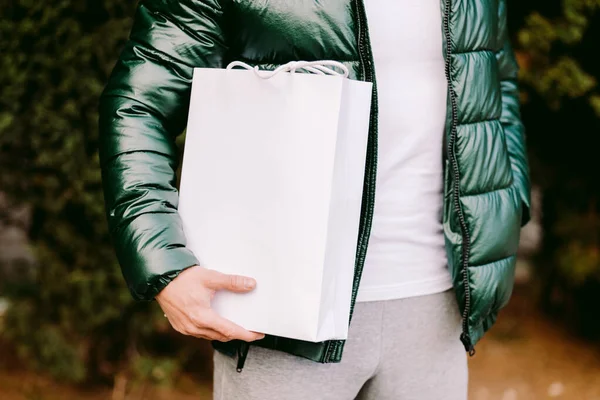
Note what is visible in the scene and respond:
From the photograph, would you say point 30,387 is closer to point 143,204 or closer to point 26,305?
point 26,305

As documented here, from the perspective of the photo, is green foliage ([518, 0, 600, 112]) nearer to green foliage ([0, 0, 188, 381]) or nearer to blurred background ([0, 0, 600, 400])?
blurred background ([0, 0, 600, 400])

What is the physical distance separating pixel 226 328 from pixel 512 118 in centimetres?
110

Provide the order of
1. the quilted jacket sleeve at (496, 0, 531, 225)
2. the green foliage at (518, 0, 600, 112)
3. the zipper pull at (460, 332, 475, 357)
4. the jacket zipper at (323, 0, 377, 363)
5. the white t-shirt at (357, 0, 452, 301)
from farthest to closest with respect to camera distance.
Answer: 1. the green foliage at (518, 0, 600, 112)
2. the quilted jacket sleeve at (496, 0, 531, 225)
3. the zipper pull at (460, 332, 475, 357)
4. the white t-shirt at (357, 0, 452, 301)
5. the jacket zipper at (323, 0, 377, 363)

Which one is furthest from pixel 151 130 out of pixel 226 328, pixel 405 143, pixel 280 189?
pixel 405 143

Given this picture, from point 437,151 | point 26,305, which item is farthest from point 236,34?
point 26,305

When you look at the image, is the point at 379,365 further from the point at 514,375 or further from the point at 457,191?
the point at 514,375

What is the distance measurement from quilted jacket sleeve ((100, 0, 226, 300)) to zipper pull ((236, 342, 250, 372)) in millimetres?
239

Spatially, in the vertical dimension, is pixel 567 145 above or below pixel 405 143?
below

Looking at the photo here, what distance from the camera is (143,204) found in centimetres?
131

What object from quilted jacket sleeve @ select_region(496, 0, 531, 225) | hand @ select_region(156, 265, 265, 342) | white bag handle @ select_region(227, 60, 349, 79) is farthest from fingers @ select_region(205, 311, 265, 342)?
quilted jacket sleeve @ select_region(496, 0, 531, 225)

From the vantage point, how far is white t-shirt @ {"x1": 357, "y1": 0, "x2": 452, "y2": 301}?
4.80ft

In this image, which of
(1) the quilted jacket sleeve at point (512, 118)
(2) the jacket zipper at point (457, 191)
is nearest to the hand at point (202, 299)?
(2) the jacket zipper at point (457, 191)

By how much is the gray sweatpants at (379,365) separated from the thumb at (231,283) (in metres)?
0.24

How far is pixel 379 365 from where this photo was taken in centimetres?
154
